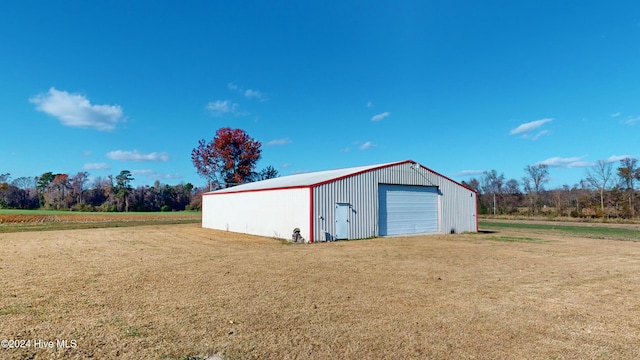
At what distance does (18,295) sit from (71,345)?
3615 millimetres

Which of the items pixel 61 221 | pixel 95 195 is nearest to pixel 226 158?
pixel 61 221

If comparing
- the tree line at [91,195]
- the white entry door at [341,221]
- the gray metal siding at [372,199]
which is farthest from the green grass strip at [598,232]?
the tree line at [91,195]

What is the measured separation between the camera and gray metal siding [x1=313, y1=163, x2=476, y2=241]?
18.3m

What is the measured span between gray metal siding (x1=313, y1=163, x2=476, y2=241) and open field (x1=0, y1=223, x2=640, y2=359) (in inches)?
285

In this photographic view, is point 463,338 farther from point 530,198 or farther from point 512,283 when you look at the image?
point 530,198

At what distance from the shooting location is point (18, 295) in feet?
22.1

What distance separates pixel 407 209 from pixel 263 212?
29.7ft

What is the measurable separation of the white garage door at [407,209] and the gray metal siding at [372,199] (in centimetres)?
42

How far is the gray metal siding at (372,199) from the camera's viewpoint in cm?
1830

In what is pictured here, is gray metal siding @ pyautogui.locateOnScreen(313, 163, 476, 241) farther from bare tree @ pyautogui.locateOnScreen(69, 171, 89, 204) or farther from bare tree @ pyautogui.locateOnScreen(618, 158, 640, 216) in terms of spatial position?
bare tree @ pyautogui.locateOnScreen(69, 171, 89, 204)

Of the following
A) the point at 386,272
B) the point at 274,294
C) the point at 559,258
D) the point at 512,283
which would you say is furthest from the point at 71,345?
the point at 559,258

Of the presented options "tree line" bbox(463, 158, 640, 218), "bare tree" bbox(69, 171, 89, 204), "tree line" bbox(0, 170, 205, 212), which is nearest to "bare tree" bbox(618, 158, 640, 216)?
"tree line" bbox(463, 158, 640, 218)

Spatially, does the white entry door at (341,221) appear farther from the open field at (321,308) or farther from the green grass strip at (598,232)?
the green grass strip at (598,232)

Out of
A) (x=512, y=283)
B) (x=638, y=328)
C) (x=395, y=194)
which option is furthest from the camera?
(x=395, y=194)
